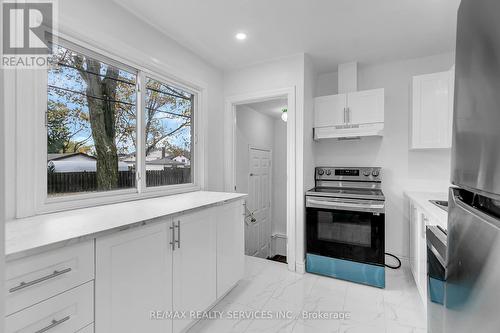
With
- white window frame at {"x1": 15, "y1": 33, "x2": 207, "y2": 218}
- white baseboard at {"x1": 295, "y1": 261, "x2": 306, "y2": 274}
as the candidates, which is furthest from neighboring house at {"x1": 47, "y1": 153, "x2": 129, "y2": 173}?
white baseboard at {"x1": 295, "y1": 261, "x2": 306, "y2": 274}

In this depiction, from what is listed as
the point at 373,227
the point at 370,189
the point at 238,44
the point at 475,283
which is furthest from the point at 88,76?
the point at 370,189

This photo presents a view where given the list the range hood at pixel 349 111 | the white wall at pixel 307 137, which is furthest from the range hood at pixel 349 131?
the white wall at pixel 307 137

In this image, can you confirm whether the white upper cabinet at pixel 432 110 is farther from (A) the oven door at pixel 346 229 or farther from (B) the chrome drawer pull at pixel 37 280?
(B) the chrome drawer pull at pixel 37 280

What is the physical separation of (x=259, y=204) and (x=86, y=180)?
9.21 ft

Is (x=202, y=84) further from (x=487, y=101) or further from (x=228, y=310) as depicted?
(x=487, y=101)

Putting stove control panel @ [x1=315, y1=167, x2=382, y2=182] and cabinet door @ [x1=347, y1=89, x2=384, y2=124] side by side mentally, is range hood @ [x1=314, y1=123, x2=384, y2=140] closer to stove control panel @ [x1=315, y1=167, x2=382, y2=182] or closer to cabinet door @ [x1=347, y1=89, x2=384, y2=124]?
cabinet door @ [x1=347, y1=89, x2=384, y2=124]

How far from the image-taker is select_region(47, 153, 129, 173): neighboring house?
5.22ft

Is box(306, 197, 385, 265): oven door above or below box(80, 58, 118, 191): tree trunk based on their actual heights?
below

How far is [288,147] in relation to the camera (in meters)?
2.75

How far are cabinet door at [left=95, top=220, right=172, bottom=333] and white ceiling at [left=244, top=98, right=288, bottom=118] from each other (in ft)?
9.06

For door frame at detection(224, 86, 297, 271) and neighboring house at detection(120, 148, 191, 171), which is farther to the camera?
door frame at detection(224, 86, 297, 271)

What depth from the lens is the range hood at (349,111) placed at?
2.68 metres

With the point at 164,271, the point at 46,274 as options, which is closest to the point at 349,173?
the point at 164,271

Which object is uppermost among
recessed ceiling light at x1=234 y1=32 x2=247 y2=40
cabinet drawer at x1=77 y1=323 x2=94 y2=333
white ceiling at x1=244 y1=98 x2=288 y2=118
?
recessed ceiling light at x1=234 y1=32 x2=247 y2=40
